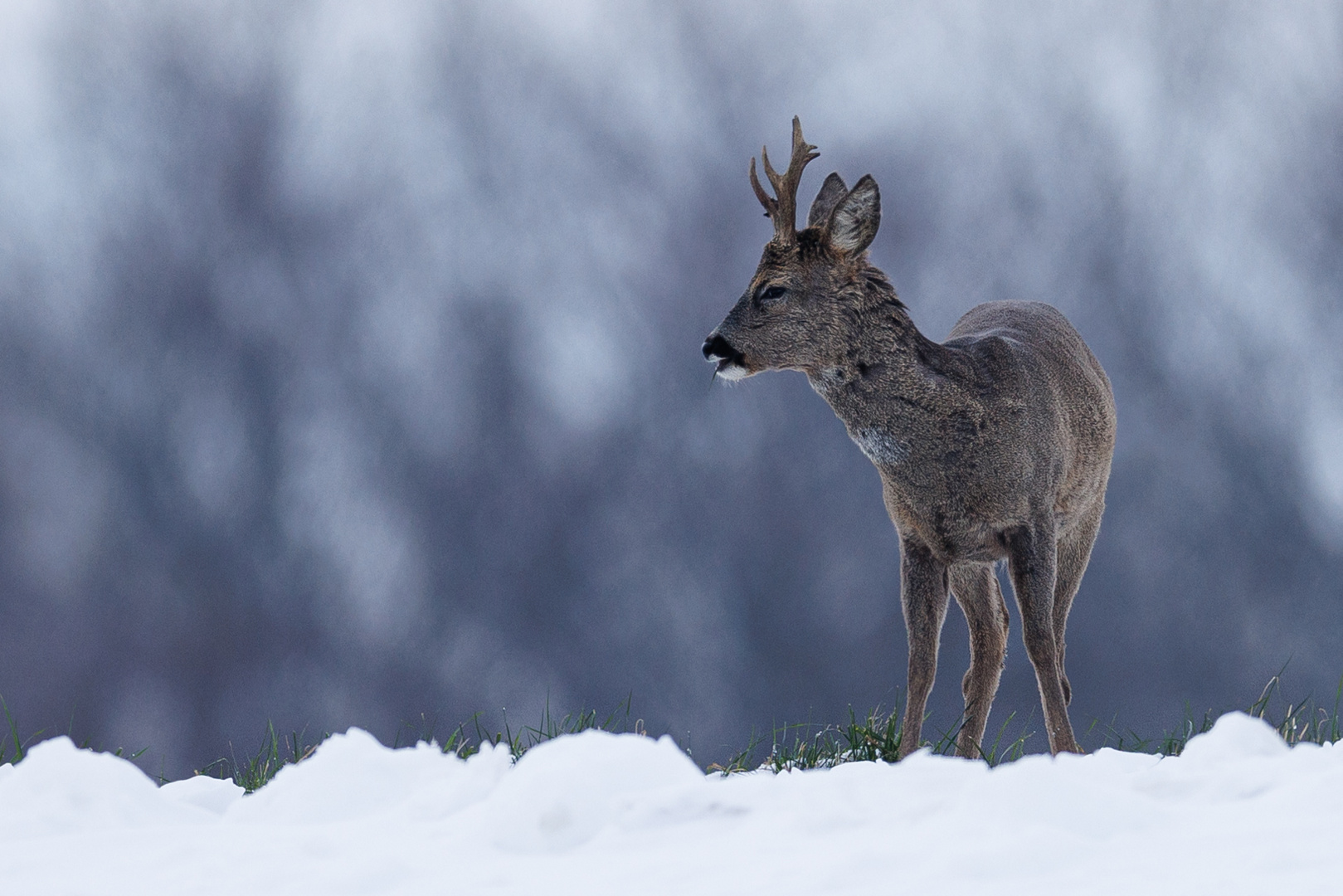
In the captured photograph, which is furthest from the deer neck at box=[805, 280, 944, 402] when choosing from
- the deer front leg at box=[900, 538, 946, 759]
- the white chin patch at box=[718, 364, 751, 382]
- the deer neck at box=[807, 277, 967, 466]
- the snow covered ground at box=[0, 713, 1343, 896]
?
the snow covered ground at box=[0, 713, 1343, 896]

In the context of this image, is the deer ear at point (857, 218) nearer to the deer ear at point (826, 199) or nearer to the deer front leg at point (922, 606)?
the deer ear at point (826, 199)

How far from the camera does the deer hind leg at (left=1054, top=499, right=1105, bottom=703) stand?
6.15 meters

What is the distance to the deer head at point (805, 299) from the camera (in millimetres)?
5047

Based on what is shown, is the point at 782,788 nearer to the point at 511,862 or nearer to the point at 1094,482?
the point at 511,862

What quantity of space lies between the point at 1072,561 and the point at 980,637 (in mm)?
676

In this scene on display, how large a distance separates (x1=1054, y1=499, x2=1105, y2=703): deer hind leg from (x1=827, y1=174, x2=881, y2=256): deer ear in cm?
198

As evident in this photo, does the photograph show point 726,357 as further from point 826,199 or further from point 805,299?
point 826,199

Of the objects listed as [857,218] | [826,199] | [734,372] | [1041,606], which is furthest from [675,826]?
[826,199]

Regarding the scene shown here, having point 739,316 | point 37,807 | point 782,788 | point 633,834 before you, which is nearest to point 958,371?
point 739,316

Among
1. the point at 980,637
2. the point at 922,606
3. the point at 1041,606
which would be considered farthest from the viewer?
the point at 980,637

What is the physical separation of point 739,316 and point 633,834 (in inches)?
118

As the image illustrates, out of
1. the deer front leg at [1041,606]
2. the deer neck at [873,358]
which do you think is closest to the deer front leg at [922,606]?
the deer front leg at [1041,606]

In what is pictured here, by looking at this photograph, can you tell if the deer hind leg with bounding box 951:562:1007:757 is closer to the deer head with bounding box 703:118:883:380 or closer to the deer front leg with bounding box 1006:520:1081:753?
the deer front leg with bounding box 1006:520:1081:753

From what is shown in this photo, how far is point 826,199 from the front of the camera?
220 inches
